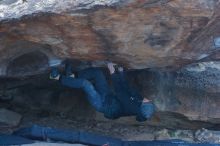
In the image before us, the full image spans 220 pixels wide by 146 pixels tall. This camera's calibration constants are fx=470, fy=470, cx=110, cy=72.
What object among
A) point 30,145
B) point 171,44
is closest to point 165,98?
point 171,44

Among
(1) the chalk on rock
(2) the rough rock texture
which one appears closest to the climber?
(2) the rough rock texture

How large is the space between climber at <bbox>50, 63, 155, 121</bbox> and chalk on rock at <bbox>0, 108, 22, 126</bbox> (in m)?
1.13

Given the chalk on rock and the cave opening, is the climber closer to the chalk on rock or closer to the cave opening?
the cave opening

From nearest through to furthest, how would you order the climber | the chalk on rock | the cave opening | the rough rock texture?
1. the rough rock texture
2. the climber
3. the cave opening
4. the chalk on rock

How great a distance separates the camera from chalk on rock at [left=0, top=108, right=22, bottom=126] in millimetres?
6750

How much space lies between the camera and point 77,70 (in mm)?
6156

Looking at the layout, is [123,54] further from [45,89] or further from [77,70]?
[45,89]

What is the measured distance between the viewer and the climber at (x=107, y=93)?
6090mm

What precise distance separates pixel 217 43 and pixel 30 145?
2567 millimetres

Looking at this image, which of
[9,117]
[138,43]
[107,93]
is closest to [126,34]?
[138,43]

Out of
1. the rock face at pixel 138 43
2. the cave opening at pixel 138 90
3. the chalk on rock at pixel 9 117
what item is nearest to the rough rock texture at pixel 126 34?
the rock face at pixel 138 43

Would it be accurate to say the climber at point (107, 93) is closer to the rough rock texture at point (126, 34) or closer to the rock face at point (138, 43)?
the rock face at point (138, 43)

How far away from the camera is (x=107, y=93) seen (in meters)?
6.21

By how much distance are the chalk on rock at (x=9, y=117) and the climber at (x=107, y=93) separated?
1129 mm
